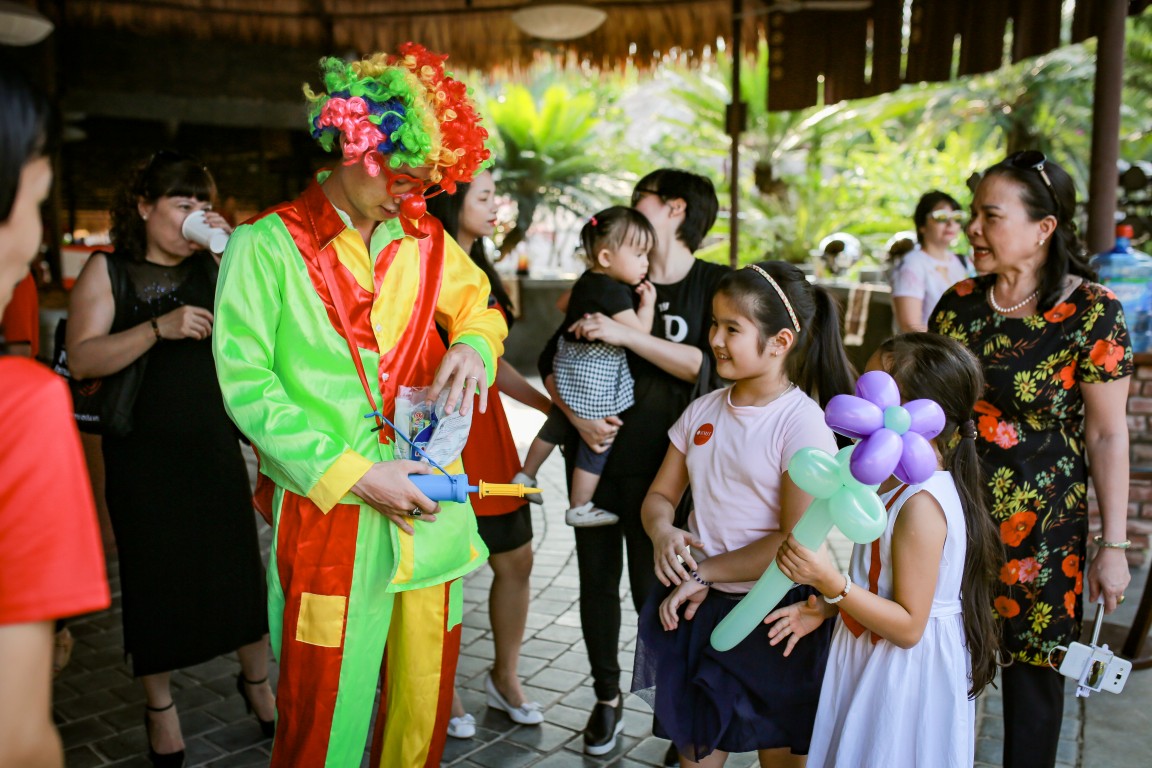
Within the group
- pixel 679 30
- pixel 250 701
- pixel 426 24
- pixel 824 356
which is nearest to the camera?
pixel 824 356

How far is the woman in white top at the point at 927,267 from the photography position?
4891mm

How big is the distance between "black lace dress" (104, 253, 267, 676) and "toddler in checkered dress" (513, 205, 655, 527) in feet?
3.71

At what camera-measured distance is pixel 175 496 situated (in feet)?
9.86

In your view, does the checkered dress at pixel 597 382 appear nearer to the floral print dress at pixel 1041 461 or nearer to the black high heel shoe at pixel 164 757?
the floral print dress at pixel 1041 461

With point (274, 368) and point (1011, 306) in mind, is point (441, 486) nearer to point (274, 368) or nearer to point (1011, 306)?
point (274, 368)

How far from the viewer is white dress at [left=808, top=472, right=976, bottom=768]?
79.5 inches

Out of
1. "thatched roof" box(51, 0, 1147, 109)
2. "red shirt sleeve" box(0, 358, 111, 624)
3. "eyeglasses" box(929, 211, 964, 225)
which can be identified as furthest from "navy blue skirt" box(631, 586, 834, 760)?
"thatched roof" box(51, 0, 1147, 109)

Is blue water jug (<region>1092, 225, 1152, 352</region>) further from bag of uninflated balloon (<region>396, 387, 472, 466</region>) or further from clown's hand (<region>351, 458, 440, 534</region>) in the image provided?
clown's hand (<region>351, 458, 440, 534</region>)

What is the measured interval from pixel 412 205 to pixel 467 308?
1.36 ft

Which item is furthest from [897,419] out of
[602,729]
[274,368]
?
[602,729]

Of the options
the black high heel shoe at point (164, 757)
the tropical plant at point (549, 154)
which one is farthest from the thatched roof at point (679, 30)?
the tropical plant at point (549, 154)

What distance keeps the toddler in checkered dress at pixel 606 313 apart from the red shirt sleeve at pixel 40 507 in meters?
1.93

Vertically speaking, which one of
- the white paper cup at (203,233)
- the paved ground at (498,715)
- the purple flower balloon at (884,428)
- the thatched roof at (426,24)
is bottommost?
the paved ground at (498,715)

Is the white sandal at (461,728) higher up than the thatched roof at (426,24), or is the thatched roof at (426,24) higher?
the thatched roof at (426,24)
